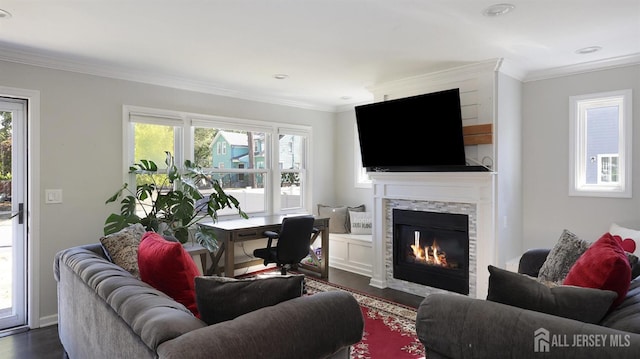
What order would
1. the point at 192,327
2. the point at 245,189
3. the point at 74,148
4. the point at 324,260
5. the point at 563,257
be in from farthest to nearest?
the point at 245,189, the point at 324,260, the point at 74,148, the point at 563,257, the point at 192,327

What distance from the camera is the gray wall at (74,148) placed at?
134 inches

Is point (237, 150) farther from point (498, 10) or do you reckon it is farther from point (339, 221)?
point (498, 10)

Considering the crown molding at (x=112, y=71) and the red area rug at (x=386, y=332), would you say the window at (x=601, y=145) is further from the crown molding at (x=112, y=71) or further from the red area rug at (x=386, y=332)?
the crown molding at (x=112, y=71)

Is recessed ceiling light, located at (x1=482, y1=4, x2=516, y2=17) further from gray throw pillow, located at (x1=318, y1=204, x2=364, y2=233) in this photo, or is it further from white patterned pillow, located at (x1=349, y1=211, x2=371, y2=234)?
gray throw pillow, located at (x1=318, y1=204, x2=364, y2=233)

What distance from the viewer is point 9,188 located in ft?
11.0

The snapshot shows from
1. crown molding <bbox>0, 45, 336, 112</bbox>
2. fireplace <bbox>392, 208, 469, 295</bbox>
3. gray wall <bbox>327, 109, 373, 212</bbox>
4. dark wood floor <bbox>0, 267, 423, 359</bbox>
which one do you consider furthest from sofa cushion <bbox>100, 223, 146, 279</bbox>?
gray wall <bbox>327, 109, 373, 212</bbox>

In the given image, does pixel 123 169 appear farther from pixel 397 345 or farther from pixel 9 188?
pixel 397 345

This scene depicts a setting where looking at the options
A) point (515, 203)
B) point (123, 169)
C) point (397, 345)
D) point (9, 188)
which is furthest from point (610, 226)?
point (9, 188)

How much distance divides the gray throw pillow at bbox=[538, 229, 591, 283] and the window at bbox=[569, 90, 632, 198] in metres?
1.66

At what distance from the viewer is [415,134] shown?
3791 mm

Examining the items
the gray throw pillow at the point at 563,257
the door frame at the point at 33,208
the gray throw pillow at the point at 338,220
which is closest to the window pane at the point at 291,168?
the gray throw pillow at the point at 338,220

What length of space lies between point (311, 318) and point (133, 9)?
7.02ft

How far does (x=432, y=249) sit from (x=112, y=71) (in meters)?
3.66

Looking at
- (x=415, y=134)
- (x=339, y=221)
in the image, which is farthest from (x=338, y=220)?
(x=415, y=134)
